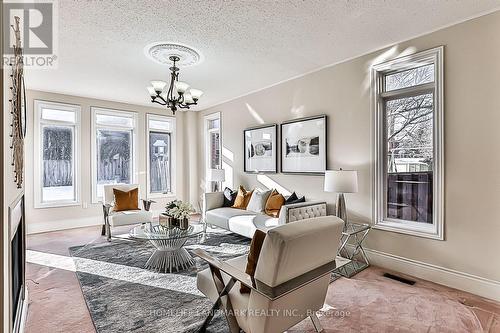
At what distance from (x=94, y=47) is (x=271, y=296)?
3.53 metres

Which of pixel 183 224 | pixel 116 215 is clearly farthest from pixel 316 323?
pixel 116 215

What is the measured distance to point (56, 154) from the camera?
5531 millimetres

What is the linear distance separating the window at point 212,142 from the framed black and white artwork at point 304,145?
2.34 metres

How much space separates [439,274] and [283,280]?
234cm

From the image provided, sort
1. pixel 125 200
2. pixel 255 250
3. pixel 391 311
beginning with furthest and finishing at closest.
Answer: pixel 125 200 < pixel 391 311 < pixel 255 250

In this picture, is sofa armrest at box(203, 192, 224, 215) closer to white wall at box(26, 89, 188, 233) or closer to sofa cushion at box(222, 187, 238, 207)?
sofa cushion at box(222, 187, 238, 207)

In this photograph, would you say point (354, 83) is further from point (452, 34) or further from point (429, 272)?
point (429, 272)

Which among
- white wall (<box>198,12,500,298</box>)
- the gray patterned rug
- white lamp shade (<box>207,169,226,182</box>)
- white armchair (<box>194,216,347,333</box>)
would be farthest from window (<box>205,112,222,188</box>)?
white armchair (<box>194,216,347,333</box>)

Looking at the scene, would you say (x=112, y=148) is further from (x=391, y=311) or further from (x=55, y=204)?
(x=391, y=311)

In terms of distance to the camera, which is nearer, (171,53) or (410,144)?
(410,144)

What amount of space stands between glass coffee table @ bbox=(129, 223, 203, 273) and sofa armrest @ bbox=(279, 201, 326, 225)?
110 centimetres

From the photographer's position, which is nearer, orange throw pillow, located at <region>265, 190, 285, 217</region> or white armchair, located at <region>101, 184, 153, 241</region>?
orange throw pillow, located at <region>265, 190, 285, 217</region>

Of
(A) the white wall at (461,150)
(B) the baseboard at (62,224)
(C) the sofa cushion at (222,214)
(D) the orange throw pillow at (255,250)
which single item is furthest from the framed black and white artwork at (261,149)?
(B) the baseboard at (62,224)

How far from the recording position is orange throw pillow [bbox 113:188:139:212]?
4891 millimetres
